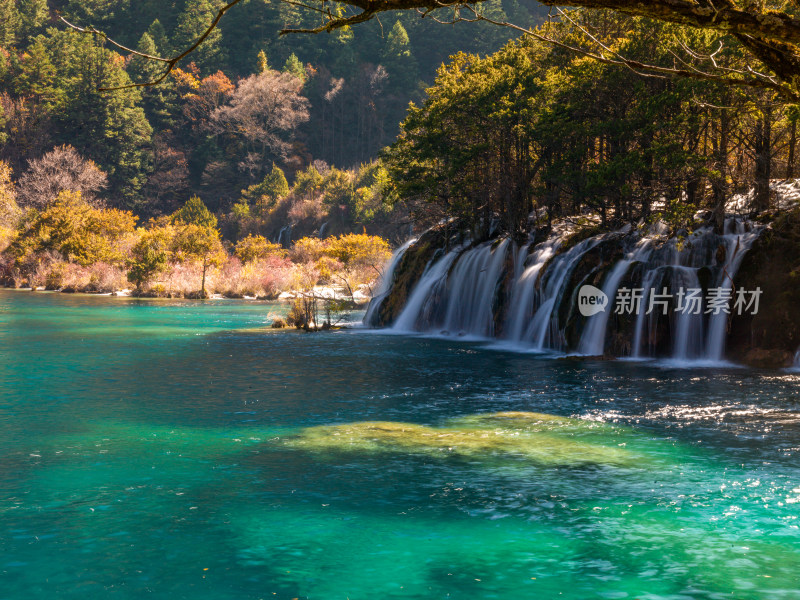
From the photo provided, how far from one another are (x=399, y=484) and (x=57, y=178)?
74551mm

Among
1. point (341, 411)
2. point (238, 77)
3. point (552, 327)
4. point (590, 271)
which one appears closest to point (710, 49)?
point (590, 271)

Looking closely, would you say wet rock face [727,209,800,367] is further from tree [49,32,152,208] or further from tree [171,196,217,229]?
tree [49,32,152,208]

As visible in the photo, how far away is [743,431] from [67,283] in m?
54.3

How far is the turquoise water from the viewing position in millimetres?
7500

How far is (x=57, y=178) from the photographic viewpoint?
7700 cm

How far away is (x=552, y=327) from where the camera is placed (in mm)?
25094

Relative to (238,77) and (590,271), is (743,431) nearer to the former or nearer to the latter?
(590,271)

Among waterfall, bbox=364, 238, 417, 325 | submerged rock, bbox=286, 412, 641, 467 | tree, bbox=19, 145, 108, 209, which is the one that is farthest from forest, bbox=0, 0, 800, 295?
submerged rock, bbox=286, 412, 641, 467

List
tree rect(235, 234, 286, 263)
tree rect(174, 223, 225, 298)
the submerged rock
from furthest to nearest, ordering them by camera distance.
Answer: tree rect(235, 234, 286, 263)
tree rect(174, 223, 225, 298)
the submerged rock

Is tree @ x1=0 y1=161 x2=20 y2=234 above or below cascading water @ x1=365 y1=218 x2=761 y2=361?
above

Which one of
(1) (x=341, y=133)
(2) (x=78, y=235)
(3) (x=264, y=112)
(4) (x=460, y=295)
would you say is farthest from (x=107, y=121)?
(4) (x=460, y=295)

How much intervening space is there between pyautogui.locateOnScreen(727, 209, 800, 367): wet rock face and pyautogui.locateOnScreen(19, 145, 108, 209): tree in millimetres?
66351

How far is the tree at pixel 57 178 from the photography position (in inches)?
3039

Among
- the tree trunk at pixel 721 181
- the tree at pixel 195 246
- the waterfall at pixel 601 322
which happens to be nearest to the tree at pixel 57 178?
the tree at pixel 195 246
